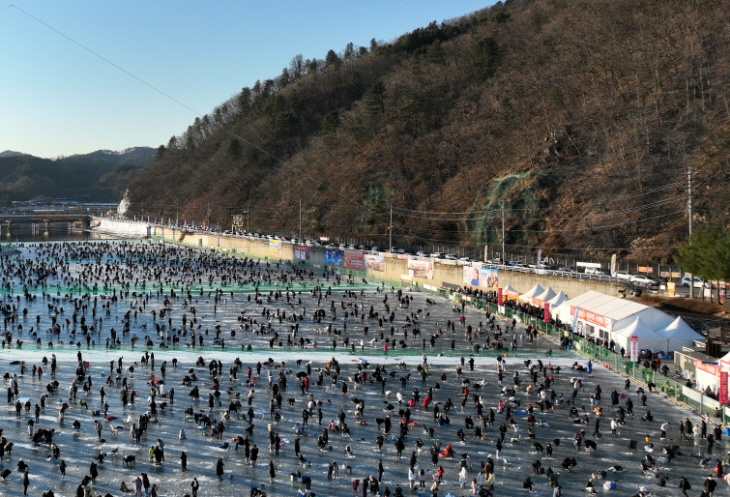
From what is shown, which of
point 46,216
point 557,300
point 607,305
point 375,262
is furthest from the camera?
point 46,216

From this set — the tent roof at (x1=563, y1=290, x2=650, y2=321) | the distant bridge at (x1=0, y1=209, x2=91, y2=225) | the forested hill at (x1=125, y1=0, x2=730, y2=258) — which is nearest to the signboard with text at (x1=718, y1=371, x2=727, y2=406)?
the tent roof at (x1=563, y1=290, x2=650, y2=321)

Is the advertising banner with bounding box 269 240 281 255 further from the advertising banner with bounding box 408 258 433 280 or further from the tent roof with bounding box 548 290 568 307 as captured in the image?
the tent roof with bounding box 548 290 568 307

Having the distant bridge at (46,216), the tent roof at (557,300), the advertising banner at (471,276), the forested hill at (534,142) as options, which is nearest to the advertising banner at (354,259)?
the forested hill at (534,142)

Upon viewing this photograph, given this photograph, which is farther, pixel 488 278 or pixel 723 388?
pixel 488 278

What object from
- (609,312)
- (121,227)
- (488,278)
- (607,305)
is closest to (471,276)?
(488,278)

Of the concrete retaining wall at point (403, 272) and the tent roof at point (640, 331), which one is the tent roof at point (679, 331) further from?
the concrete retaining wall at point (403, 272)

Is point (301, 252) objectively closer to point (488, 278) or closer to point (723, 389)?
point (488, 278)

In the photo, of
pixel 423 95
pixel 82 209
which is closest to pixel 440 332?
pixel 423 95
